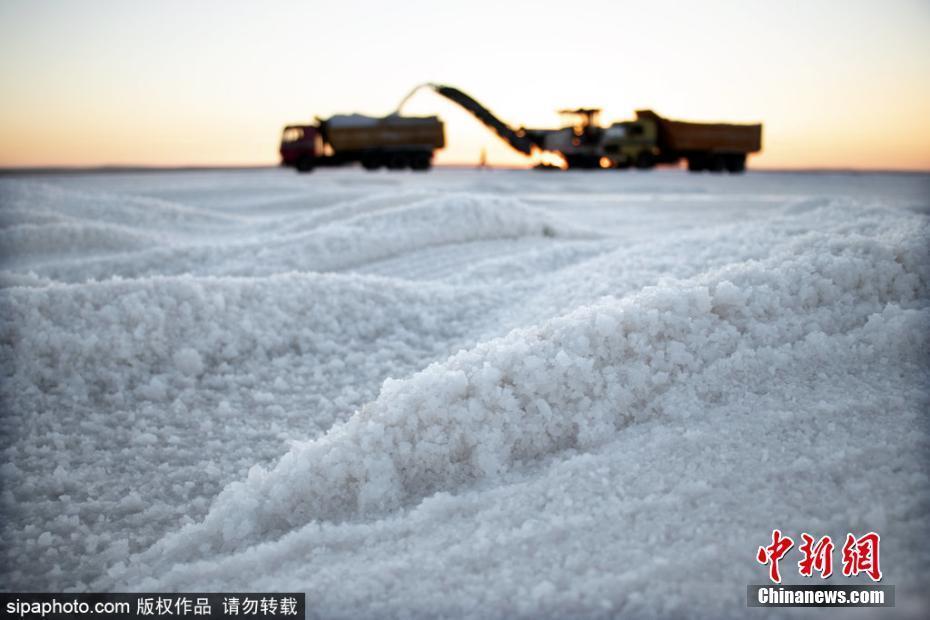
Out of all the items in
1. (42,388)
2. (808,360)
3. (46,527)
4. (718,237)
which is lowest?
(46,527)

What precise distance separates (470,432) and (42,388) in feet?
4.23

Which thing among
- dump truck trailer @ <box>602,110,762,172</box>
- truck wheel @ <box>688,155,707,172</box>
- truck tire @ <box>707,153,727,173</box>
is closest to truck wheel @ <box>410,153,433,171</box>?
dump truck trailer @ <box>602,110,762,172</box>

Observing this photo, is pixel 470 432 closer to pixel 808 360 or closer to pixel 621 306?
pixel 621 306

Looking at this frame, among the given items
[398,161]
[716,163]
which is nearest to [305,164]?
[398,161]

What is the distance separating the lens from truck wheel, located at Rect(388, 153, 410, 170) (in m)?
13.3

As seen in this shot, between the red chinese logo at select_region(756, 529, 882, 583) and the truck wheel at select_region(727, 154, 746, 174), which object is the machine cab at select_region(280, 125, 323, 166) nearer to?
the truck wheel at select_region(727, 154, 746, 174)

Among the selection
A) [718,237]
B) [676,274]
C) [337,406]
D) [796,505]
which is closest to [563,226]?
[718,237]

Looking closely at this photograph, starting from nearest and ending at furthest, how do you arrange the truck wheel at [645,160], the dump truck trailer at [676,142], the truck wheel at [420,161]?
the dump truck trailer at [676,142], the truck wheel at [645,160], the truck wheel at [420,161]

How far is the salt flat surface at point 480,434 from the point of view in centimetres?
91

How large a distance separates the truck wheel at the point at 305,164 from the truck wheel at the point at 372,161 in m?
1.05

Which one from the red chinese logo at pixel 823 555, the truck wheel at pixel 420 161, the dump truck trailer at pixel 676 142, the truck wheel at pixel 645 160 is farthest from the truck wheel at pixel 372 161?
the red chinese logo at pixel 823 555

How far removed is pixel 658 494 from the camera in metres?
1.00

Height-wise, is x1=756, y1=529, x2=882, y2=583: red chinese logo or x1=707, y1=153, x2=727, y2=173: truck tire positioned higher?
x1=707, y1=153, x2=727, y2=173: truck tire

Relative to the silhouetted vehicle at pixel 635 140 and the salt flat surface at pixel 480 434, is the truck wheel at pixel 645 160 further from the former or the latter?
the salt flat surface at pixel 480 434
